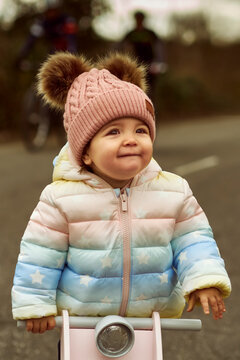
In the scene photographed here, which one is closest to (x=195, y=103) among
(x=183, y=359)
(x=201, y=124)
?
(x=201, y=124)

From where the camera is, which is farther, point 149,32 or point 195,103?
point 195,103

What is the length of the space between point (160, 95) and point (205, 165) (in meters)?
12.0

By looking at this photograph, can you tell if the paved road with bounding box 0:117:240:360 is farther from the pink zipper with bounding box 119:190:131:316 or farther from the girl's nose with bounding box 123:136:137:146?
the girl's nose with bounding box 123:136:137:146

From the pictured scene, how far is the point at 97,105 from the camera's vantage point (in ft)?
7.20

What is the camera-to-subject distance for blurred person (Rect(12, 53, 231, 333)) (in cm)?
217

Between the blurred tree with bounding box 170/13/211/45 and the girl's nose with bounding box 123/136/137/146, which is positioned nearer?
the girl's nose with bounding box 123/136/137/146

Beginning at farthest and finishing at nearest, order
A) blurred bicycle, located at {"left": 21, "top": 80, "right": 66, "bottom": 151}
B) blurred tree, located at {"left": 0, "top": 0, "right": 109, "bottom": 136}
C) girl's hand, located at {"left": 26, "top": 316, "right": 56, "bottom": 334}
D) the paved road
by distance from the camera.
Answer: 1. blurred tree, located at {"left": 0, "top": 0, "right": 109, "bottom": 136}
2. blurred bicycle, located at {"left": 21, "top": 80, "right": 66, "bottom": 151}
3. the paved road
4. girl's hand, located at {"left": 26, "top": 316, "right": 56, "bottom": 334}

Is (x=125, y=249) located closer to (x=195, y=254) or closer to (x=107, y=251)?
(x=107, y=251)

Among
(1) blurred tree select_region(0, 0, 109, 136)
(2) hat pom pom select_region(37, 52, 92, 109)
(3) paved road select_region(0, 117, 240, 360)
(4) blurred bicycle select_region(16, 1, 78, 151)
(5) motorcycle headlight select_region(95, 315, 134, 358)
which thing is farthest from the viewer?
(1) blurred tree select_region(0, 0, 109, 136)

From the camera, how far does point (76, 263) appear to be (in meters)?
2.19

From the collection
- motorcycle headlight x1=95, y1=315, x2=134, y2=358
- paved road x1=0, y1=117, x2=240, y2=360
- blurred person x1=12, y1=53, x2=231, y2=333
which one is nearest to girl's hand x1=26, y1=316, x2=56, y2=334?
blurred person x1=12, y1=53, x2=231, y2=333

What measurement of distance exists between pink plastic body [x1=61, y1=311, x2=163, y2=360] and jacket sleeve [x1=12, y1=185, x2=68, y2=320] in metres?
0.10

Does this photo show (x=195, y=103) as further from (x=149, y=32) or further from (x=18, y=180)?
(x=18, y=180)

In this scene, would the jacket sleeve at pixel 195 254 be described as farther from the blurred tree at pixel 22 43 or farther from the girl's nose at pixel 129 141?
the blurred tree at pixel 22 43
